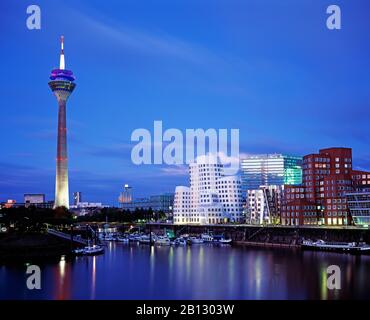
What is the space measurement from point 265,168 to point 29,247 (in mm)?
47173

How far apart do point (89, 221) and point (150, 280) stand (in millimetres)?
50220

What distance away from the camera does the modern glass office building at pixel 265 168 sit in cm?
7244

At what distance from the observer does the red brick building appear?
4304 centimetres

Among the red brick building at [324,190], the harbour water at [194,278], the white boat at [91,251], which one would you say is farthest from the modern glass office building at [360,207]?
the white boat at [91,251]

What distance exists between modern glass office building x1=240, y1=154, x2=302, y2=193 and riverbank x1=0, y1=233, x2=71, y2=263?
4165cm

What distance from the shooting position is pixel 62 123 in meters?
70.8

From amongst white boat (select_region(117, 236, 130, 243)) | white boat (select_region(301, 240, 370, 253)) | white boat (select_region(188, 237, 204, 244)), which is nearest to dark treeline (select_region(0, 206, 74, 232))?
white boat (select_region(117, 236, 130, 243))

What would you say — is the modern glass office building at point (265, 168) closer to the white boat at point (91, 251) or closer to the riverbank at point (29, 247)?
the white boat at point (91, 251)

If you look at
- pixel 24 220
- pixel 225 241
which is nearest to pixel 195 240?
pixel 225 241

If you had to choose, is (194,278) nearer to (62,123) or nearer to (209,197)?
(209,197)

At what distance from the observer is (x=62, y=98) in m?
72.1

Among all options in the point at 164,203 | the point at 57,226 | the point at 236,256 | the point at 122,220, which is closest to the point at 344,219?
the point at 236,256

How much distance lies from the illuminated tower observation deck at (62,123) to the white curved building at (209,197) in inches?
628
